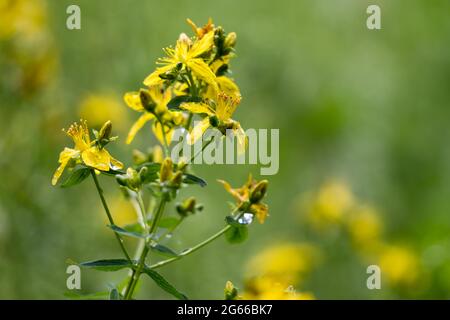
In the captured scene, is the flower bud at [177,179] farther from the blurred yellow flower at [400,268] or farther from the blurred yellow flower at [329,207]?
the blurred yellow flower at [329,207]

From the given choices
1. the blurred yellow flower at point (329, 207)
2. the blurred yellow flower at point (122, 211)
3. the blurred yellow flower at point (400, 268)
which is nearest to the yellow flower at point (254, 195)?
the blurred yellow flower at point (400, 268)

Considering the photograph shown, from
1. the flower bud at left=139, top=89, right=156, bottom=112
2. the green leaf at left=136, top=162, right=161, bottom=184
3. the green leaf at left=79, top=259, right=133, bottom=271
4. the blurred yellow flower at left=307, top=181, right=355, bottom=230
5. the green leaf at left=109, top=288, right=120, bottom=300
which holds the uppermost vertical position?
the blurred yellow flower at left=307, top=181, right=355, bottom=230

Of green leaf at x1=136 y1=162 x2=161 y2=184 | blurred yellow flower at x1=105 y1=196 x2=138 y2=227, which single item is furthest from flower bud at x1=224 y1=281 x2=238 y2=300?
blurred yellow flower at x1=105 y1=196 x2=138 y2=227

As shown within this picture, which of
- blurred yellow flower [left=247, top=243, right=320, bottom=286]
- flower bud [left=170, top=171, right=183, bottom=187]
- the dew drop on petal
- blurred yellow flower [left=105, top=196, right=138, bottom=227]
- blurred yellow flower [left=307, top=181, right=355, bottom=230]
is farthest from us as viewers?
blurred yellow flower [left=105, top=196, right=138, bottom=227]

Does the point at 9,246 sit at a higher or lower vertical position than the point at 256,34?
lower

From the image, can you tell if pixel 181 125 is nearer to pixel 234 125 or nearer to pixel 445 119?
pixel 234 125

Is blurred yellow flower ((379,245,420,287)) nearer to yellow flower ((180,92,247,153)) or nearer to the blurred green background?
the blurred green background

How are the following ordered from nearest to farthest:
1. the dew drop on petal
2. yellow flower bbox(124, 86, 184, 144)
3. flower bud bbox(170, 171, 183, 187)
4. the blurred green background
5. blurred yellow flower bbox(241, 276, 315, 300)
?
flower bud bbox(170, 171, 183, 187) < the dew drop on petal < yellow flower bbox(124, 86, 184, 144) < blurred yellow flower bbox(241, 276, 315, 300) < the blurred green background

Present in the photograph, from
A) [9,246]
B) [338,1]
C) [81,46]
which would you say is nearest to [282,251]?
[9,246]
